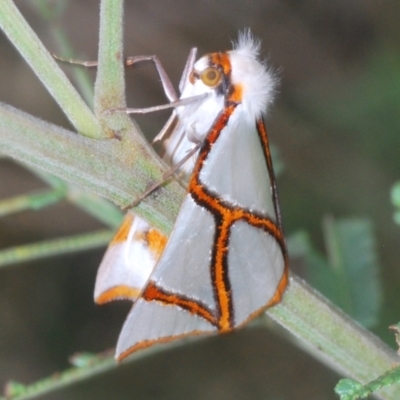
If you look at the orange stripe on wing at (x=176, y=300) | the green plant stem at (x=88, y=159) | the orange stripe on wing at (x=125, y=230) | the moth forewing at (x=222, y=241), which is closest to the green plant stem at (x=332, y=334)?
the moth forewing at (x=222, y=241)

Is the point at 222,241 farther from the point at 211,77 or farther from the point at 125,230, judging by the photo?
the point at 211,77

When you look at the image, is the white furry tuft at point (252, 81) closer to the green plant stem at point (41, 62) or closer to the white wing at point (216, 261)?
the white wing at point (216, 261)

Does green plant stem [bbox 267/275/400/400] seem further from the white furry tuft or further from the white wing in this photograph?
the white furry tuft

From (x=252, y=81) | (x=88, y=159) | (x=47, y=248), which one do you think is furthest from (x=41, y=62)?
(x=47, y=248)

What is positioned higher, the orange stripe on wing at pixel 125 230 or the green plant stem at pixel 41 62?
the green plant stem at pixel 41 62

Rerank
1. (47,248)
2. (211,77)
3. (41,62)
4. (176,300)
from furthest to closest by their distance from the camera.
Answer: (47,248) < (211,77) < (176,300) < (41,62)

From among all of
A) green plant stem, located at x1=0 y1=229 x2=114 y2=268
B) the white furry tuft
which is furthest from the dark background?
the white furry tuft

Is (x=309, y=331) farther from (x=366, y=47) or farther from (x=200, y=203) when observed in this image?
(x=366, y=47)
